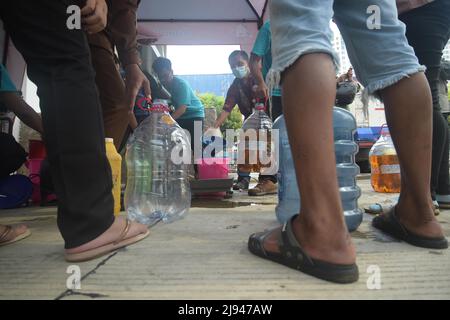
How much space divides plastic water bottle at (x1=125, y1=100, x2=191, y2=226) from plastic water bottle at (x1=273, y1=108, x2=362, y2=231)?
0.83 metres

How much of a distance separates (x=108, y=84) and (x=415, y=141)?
1.72 meters

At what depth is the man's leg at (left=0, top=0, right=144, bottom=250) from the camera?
0.99 m

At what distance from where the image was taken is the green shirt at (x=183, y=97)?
11.7 ft

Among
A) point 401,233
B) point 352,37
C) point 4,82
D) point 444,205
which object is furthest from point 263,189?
point 4,82

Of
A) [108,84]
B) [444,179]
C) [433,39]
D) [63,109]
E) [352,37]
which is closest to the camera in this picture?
[63,109]

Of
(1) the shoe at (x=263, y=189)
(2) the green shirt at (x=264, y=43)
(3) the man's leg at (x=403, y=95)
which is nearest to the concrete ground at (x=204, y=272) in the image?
(3) the man's leg at (x=403, y=95)

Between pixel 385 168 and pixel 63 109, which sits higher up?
pixel 63 109

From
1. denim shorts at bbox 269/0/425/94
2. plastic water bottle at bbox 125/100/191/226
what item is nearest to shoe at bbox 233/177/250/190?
plastic water bottle at bbox 125/100/191/226

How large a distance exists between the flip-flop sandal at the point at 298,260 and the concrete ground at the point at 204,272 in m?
0.02

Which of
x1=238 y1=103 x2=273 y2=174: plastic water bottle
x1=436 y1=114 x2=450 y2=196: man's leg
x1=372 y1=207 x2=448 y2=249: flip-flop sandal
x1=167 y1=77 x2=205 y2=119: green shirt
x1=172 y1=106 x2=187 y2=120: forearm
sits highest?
x1=167 y1=77 x2=205 y2=119: green shirt

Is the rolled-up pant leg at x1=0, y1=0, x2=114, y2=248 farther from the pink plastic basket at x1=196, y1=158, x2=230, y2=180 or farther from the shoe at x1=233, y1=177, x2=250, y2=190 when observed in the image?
the shoe at x1=233, y1=177, x2=250, y2=190

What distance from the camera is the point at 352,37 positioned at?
121cm

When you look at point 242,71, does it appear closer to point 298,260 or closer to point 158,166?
point 158,166

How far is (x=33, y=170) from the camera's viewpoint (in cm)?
283
